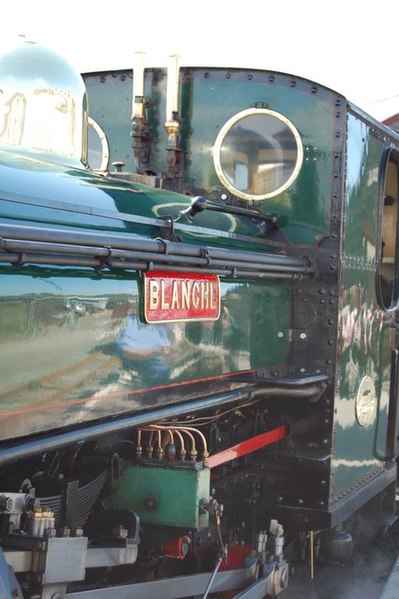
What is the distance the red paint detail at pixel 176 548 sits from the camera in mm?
3736

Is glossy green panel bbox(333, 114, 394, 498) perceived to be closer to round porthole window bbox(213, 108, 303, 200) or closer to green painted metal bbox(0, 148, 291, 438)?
round porthole window bbox(213, 108, 303, 200)

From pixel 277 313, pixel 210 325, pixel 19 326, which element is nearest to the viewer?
pixel 19 326

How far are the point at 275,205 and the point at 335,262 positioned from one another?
1.35 ft

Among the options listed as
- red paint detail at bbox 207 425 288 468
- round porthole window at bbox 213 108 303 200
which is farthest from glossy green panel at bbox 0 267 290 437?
round porthole window at bbox 213 108 303 200

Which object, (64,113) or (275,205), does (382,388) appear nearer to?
(275,205)

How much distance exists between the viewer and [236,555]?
4.22 m

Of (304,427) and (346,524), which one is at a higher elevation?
(304,427)

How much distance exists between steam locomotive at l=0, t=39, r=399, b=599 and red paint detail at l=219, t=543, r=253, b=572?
10 millimetres

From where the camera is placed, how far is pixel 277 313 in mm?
4344

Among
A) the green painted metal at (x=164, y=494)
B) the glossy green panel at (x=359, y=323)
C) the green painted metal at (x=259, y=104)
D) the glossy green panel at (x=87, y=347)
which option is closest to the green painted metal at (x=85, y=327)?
the glossy green panel at (x=87, y=347)

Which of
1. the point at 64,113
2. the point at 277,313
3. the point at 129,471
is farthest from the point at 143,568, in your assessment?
the point at 64,113

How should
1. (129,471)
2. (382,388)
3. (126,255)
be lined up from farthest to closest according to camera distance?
(382,388), (129,471), (126,255)

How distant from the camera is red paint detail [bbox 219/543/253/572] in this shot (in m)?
4.13

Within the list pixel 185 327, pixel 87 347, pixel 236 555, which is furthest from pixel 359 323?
pixel 87 347
